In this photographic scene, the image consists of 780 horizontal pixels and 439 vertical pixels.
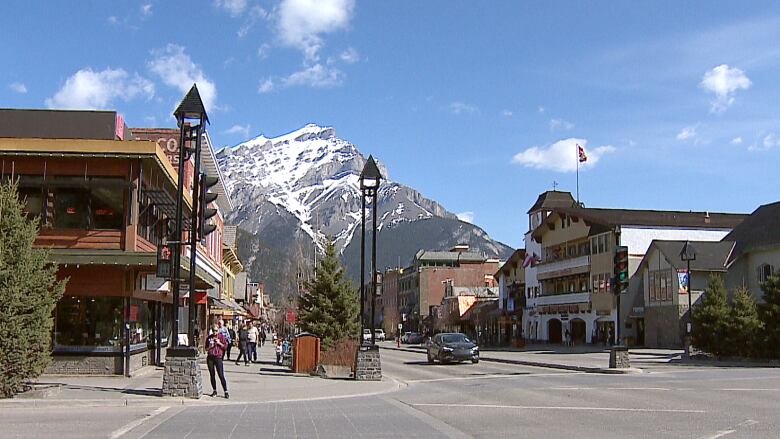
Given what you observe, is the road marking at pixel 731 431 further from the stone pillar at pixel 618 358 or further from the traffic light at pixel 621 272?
the stone pillar at pixel 618 358

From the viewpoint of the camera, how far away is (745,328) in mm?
39812

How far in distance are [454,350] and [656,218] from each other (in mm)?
38190

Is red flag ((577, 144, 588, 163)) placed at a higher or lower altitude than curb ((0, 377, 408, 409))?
higher

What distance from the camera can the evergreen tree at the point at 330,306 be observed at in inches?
1371

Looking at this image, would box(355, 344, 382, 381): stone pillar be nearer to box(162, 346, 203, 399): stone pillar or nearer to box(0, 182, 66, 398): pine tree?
box(162, 346, 203, 399): stone pillar

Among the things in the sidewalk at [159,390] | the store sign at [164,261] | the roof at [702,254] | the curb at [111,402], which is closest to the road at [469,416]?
the curb at [111,402]

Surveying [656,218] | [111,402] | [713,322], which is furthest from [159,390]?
[656,218]

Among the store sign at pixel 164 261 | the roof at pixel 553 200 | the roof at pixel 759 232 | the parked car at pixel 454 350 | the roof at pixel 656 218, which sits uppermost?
the roof at pixel 553 200

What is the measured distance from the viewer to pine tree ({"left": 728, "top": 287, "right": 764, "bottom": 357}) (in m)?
39.4

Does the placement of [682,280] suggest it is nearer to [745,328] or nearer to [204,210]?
[745,328]

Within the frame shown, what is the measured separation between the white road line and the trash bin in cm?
1294

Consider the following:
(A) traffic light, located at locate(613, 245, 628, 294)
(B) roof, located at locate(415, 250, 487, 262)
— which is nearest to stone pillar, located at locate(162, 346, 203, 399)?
(A) traffic light, located at locate(613, 245, 628, 294)

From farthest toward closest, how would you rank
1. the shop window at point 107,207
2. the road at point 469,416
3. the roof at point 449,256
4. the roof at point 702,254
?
the roof at point 449,256, the roof at point 702,254, the shop window at point 107,207, the road at point 469,416

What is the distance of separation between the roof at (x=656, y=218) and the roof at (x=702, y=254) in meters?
7.62
